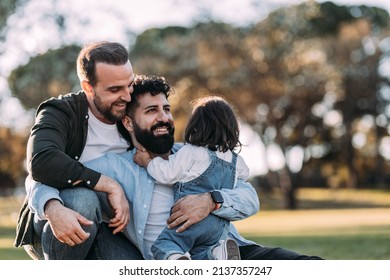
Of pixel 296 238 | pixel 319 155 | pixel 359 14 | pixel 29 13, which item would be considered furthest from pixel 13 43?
pixel 319 155

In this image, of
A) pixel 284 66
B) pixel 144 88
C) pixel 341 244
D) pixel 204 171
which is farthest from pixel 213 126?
pixel 284 66

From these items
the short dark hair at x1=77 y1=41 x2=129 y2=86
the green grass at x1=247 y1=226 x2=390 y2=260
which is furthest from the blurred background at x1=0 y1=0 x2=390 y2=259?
the short dark hair at x1=77 y1=41 x2=129 y2=86

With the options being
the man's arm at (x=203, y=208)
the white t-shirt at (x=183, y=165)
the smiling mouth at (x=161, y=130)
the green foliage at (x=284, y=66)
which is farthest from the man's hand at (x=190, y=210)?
the green foliage at (x=284, y=66)

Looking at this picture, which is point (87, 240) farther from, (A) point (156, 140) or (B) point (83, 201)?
(A) point (156, 140)

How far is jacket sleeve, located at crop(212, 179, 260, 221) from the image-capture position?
3.68 m

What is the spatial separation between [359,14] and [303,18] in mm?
2444

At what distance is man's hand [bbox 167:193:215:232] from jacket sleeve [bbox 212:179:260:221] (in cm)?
6

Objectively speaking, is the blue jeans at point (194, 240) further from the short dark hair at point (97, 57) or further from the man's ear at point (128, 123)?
the short dark hair at point (97, 57)

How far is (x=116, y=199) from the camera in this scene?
348cm

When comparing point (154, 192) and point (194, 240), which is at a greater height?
point (154, 192)

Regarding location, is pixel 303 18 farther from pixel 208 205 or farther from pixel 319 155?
pixel 208 205

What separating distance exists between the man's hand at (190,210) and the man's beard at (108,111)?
57cm

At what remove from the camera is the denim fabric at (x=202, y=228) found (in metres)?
3.62

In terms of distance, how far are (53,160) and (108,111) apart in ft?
1.79
